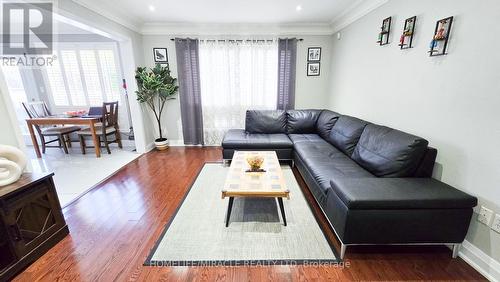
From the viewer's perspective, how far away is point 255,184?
6.48 ft

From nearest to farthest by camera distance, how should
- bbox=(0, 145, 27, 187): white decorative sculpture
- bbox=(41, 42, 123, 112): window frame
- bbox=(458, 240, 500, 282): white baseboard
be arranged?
bbox=(458, 240, 500, 282): white baseboard → bbox=(0, 145, 27, 187): white decorative sculpture → bbox=(41, 42, 123, 112): window frame

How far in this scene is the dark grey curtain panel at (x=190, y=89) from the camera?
4.12 m

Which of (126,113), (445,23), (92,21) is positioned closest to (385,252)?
(445,23)

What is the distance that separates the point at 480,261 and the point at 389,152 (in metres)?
0.96

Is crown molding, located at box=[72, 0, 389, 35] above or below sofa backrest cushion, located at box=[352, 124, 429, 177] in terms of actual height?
above

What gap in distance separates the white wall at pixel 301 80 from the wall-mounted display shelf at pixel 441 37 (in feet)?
8.57

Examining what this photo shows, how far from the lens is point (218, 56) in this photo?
165 inches

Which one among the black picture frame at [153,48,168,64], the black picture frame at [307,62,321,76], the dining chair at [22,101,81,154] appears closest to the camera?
the dining chair at [22,101,81,154]

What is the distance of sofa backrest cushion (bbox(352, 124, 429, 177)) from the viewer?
1808mm

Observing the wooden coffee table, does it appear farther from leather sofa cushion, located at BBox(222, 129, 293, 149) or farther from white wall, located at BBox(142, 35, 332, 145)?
white wall, located at BBox(142, 35, 332, 145)

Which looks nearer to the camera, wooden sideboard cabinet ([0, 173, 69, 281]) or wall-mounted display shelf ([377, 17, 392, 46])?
wooden sideboard cabinet ([0, 173, 69, 281])

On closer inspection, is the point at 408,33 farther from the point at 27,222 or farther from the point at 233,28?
the point at 27,222
